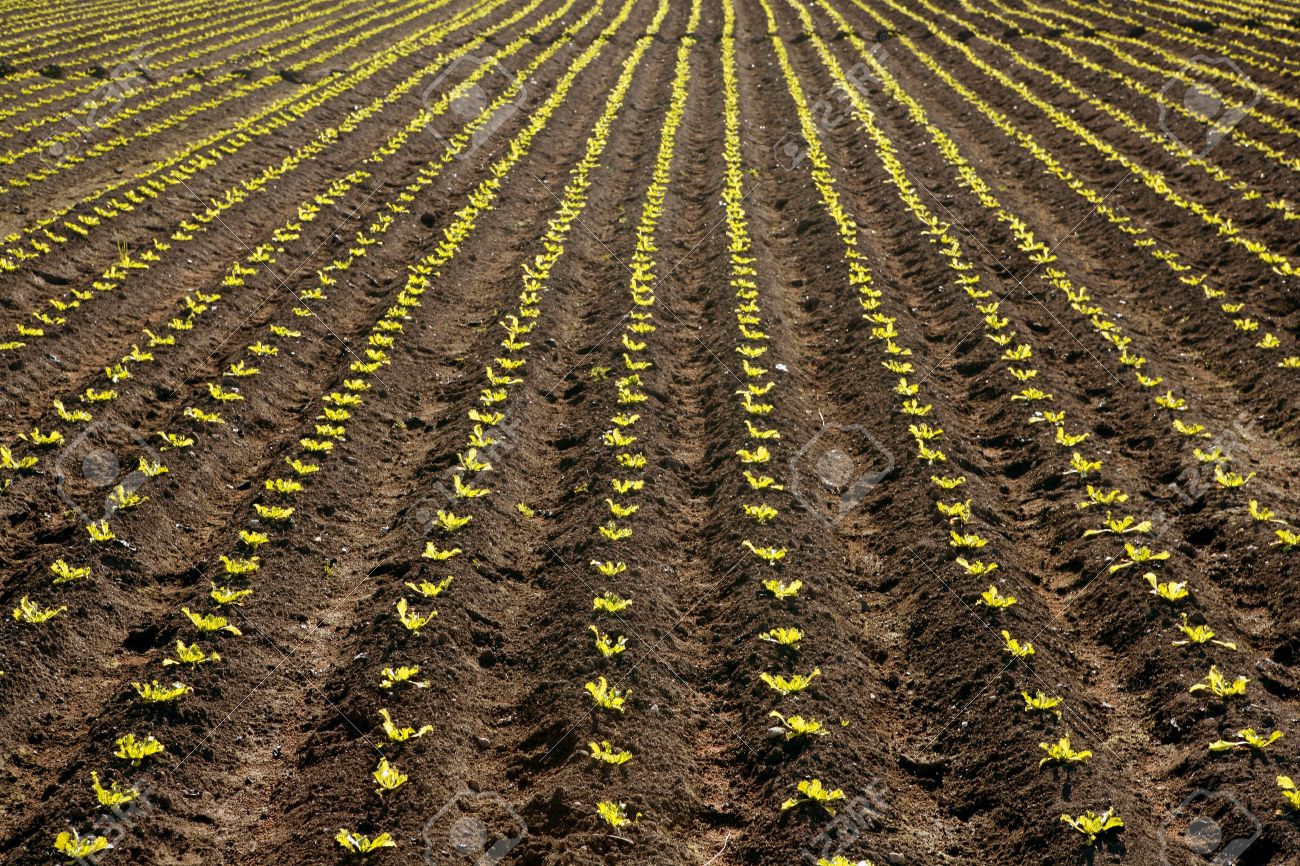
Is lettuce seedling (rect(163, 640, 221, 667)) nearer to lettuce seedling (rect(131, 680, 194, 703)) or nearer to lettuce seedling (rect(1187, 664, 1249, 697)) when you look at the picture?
lettuce seedling (rect(131, 680, 194, 703))

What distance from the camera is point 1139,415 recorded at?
10758mm

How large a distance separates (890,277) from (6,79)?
24.1m

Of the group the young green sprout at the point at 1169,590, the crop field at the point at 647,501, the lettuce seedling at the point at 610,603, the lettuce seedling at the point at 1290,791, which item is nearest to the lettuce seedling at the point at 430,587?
the crop field at the point at 647,501

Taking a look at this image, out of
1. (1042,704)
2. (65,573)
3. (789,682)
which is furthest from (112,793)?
(1042,704)

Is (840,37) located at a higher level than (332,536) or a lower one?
higher

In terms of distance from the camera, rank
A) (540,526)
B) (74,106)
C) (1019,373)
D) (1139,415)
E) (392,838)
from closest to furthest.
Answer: (392,838) → (540,526) → (1139,415) → (1019,373) → (74,106)

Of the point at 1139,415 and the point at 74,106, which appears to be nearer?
the point at 1139,415

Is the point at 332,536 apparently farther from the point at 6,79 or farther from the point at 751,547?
the point at 6,79

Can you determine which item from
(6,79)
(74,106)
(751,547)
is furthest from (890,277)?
(6,79)

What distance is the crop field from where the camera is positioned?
240 inches

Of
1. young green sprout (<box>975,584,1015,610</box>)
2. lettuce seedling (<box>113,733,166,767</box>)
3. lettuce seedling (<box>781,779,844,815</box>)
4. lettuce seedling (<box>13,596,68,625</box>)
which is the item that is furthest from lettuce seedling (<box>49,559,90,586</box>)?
young green sprout (<box>975,584,1015,610</box>)

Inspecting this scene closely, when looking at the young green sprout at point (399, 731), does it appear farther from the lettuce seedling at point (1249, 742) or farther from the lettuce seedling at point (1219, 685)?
the lettuce seedling at point (1219, 685)

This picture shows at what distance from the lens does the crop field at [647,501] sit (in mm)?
6086

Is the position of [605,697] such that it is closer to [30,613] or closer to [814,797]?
[814,797]
